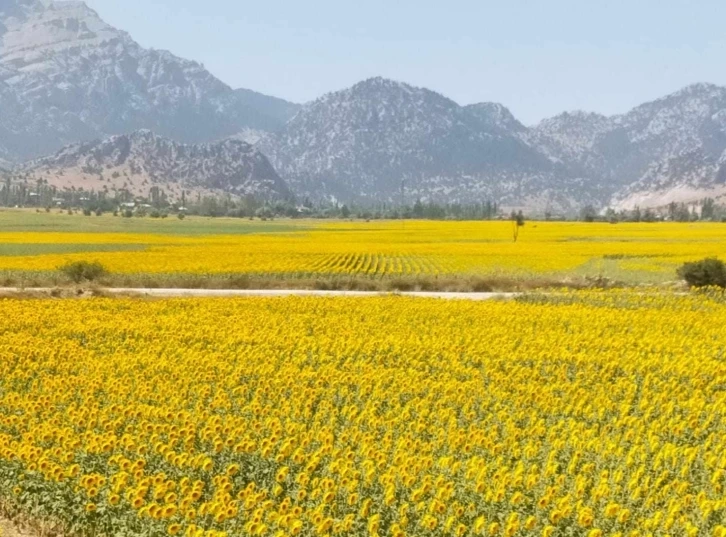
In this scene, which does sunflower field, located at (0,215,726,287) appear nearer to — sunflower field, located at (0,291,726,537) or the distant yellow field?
the distant yellow field

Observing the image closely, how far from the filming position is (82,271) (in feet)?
133

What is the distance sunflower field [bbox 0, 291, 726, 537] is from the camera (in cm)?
886

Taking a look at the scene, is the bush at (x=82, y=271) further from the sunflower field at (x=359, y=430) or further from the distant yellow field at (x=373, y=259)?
the sunflower field at (x=359, y=430)

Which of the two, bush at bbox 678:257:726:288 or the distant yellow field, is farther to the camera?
the distant yellow field

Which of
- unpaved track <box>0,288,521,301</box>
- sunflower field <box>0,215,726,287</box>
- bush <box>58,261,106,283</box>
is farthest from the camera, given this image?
sunflower field <box>0,215,726,287</box>

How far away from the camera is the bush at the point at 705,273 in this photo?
3906 centimetres

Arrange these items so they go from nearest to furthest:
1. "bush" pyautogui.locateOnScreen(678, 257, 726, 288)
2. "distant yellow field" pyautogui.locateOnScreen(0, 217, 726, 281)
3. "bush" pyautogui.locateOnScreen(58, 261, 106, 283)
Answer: "bush" pyautogui.locateOnScreen(678, 257, 726, 288) < "bush" pyautogui.locateOnScreen(58, 261, 106, 283) < "distant yellow field" pyautogui.locateOnScreen(0, 217, 726, 281)

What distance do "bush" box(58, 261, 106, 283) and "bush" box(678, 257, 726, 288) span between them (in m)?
26.8

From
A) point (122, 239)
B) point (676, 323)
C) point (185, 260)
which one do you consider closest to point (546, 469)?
point (676, 323)

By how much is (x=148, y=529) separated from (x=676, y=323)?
61.2 ft

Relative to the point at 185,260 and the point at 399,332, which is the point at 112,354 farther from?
the point at 185,260

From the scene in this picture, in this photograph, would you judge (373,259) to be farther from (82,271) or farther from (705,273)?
(705,273)

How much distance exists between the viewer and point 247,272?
4362 cm

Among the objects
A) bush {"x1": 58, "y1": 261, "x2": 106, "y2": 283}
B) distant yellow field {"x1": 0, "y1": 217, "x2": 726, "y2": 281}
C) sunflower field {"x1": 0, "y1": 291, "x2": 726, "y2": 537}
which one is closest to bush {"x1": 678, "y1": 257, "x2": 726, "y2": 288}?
distant yellow field {"x1": 0, "y1": 217, "x2": 726, "y2": 281}
